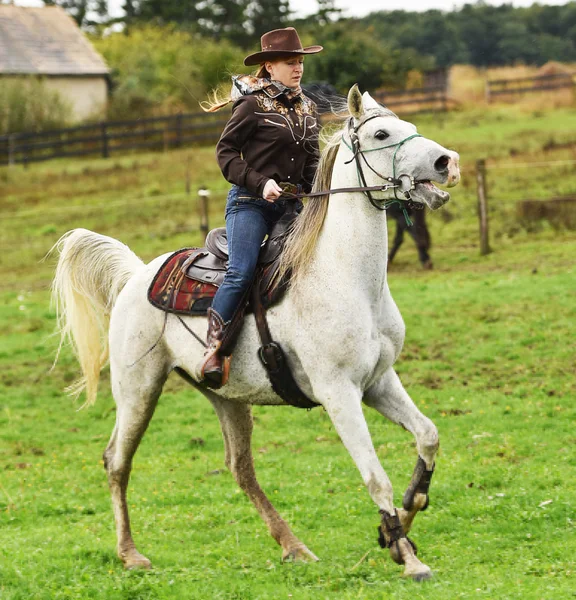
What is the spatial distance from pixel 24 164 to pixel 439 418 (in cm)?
2823

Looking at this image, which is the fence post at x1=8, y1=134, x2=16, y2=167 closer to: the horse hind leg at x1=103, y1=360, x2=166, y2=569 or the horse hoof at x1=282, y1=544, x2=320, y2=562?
the horse hind leg at x1=103, y1=360, x2=166, y2=569

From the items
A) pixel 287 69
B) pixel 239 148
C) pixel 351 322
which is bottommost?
pixel 351 322

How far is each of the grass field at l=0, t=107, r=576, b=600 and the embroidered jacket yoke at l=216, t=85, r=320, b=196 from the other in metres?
2.63

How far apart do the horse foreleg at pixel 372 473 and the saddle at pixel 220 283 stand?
0.48 metres

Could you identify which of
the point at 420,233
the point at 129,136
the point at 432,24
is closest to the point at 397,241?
the point at 420,233

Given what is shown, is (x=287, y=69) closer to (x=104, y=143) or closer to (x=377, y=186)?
(x=377, y=186)

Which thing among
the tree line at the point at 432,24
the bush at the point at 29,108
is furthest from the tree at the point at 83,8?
the bush at the point at 29,108

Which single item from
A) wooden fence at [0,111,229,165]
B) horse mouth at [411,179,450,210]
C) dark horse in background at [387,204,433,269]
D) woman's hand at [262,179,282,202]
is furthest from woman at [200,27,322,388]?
wooden fence at [0,111,229,165]

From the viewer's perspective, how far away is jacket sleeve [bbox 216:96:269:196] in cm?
625

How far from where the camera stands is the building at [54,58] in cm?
4747

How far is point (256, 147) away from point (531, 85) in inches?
1448

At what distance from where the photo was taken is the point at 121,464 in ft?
24.0

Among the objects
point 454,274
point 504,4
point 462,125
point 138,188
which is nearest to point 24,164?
point 138,188

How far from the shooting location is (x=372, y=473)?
5875mm
